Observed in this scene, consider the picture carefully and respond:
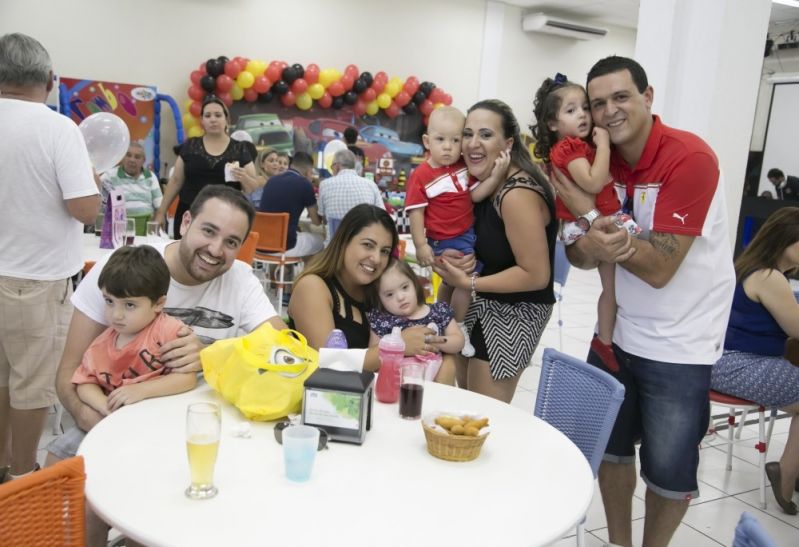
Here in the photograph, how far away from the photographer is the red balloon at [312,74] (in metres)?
9.44

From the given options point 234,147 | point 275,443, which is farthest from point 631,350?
point 234,147

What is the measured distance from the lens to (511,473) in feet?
5.08

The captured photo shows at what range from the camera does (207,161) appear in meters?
4.71

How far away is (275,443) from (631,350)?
1294 mm

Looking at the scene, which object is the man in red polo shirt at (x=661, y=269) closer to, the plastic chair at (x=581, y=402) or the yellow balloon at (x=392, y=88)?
the plastic chair at (x=581, y=402)

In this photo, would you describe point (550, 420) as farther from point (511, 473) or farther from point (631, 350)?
point (511, 473)

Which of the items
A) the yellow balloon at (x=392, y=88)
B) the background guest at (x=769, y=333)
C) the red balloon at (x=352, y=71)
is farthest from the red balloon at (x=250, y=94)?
the background guest at (x=769, y=333)

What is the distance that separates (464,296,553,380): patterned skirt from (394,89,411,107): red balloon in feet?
27.1

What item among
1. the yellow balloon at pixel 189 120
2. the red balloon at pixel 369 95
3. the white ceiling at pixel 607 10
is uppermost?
the white ceiling at pixel 607 10

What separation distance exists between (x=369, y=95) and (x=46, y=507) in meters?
9.29

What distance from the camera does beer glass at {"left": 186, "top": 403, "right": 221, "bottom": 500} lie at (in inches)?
52.4

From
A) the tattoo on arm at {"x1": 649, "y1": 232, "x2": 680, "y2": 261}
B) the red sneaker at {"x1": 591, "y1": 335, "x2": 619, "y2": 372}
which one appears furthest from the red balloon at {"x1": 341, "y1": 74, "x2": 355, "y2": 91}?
the tattoo on arm at {"x1": 649, "y1": 232, "x2": 680, "y2": 261}

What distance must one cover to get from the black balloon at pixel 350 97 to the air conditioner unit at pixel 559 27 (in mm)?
3513

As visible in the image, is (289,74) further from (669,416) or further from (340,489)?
(340,489)
